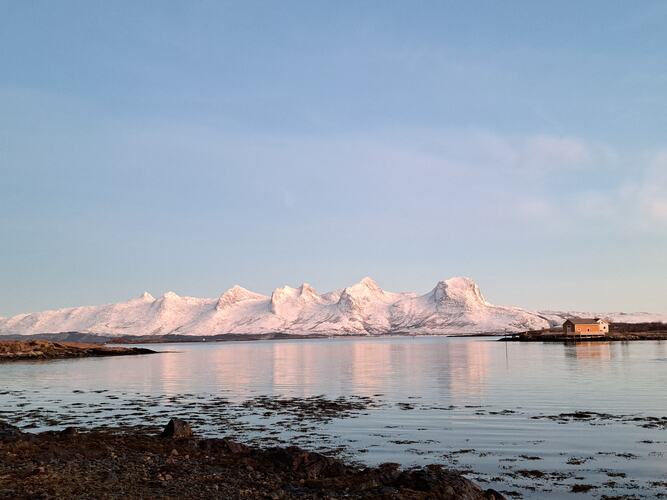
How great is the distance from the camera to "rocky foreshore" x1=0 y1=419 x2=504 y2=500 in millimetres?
13812

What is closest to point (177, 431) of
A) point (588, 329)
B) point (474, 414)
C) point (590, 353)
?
point (474, 414)

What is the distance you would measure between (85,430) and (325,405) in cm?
1300

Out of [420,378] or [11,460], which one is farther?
[420,378]

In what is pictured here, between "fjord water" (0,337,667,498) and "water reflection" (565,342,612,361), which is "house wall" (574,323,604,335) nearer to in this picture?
"water reflection" (565,342,612,361)

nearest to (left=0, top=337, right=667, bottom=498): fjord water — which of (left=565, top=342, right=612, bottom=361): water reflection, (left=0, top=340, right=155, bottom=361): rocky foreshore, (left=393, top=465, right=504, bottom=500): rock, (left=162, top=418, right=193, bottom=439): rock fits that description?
(left=393, top=465, right=504, bottom=500): rock

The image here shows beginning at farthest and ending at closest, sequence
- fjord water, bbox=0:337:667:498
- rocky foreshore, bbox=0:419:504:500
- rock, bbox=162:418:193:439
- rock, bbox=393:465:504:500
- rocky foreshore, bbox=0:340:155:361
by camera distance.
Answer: rocky foreshore, bbox=0:340:155:361, rock, bbox=162:418:193:439, fjord water, bbox=0:337:667:498, rocky foreshore, bbox=0:419:504:500, rock, bbox=393:465:504:500

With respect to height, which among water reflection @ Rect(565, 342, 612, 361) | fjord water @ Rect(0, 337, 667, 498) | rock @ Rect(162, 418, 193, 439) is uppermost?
rock @ Rect(162, 418, 193, 439)

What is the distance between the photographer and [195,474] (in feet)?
52.3

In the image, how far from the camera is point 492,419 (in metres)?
27.9

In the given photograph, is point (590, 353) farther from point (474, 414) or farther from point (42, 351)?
point (42, 351)

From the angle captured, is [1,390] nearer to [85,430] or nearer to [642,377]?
[85,430]

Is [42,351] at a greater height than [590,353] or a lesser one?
greater

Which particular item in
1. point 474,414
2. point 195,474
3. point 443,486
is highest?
point 443,486

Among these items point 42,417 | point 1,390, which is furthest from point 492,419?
point 1,390
